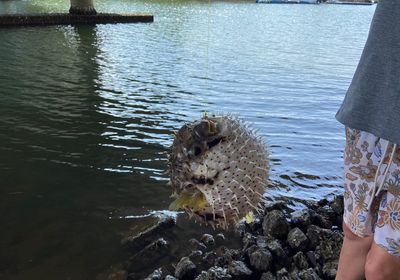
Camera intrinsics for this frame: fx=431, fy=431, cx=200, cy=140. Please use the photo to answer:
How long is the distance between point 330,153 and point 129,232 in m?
4.28

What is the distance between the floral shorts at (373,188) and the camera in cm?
221

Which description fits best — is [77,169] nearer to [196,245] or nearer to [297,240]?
[196,245]

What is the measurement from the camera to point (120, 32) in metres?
25.2

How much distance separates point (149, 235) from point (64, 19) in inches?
1051

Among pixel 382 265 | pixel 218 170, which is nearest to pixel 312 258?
pixel 382 265

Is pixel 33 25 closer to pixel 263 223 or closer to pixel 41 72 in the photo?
pixel 41 72

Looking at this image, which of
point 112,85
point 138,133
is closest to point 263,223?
point 138,133

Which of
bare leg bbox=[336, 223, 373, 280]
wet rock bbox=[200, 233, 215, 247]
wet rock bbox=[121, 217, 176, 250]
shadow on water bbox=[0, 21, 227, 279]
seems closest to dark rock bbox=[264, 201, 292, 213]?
wet rock bbox=[200, 233, 215, 247]

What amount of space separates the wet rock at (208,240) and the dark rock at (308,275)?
120 centimetres

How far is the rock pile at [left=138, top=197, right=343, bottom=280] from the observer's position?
4.21m

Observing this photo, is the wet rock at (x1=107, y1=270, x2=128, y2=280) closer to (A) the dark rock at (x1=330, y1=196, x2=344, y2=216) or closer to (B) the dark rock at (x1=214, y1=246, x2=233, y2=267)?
(B) the dark rock at (x1=214, y1=246, x2=233, y2=267)

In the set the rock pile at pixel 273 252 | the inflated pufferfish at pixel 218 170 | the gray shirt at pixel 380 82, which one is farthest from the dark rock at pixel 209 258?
the gray shirt at pixel 380 82

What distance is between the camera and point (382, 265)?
2246 mm

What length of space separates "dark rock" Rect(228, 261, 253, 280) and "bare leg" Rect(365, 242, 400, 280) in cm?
199
